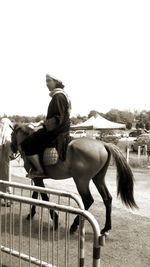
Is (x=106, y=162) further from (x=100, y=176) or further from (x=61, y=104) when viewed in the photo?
(x=61, y=104)

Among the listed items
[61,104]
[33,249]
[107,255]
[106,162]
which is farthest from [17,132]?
[107,255]

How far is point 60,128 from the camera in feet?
21.8

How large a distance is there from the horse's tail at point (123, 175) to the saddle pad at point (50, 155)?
800 mm

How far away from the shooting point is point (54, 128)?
6.62 m

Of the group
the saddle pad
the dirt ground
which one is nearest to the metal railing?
the dirt ground

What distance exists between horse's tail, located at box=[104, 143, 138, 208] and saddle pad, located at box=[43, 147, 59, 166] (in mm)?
800

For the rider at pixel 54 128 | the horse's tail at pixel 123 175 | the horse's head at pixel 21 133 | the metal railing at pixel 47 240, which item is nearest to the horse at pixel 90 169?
the horse's tail at pixel 123 175

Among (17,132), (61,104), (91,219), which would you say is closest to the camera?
(91,219)

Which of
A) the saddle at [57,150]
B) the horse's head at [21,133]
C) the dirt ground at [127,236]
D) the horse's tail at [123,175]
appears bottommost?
the dirt ground at [127,236]

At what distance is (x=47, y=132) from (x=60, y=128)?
220 millimetres

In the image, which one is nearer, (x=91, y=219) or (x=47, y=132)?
(x=91, y=219)

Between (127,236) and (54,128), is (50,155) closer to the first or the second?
(54,128)

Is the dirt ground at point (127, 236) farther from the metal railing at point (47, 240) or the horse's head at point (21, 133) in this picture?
the horse's head at point (21, 133)

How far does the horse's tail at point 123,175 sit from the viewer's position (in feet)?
22.1
